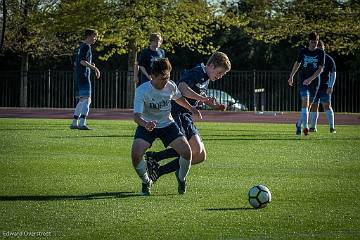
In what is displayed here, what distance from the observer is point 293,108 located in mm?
44594

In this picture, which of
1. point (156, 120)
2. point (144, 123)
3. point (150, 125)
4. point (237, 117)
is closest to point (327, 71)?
point (237, 117)

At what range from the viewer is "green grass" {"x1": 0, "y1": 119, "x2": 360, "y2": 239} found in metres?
8.59

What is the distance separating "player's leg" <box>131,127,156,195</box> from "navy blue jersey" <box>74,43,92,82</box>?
11.3m

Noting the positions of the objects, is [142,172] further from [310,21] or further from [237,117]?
[310,21]

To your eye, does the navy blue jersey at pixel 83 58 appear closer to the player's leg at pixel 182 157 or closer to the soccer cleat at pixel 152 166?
the soccer cleat at pixel 152 166

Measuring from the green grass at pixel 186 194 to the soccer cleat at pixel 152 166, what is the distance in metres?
0.17

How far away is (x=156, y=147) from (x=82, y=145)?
139cm

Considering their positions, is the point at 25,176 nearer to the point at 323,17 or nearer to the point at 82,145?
the point at 82,145

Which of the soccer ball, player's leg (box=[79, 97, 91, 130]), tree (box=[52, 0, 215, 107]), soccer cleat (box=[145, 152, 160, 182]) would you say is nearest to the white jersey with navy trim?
soccer cleat (box=[145, 152, 160, 182])

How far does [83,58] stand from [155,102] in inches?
453

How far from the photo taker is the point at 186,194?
437 inches

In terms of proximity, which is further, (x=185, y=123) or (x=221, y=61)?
(x=185, y=123)

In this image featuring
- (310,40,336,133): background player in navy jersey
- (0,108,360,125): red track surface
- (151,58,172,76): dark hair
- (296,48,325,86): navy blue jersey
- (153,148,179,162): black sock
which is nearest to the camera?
(151,58,172,76): dark hair

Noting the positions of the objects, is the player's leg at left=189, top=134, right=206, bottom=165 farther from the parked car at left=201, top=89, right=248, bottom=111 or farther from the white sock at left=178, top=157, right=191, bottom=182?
the parked car at left=201, top=89, right=248, bottom=111
